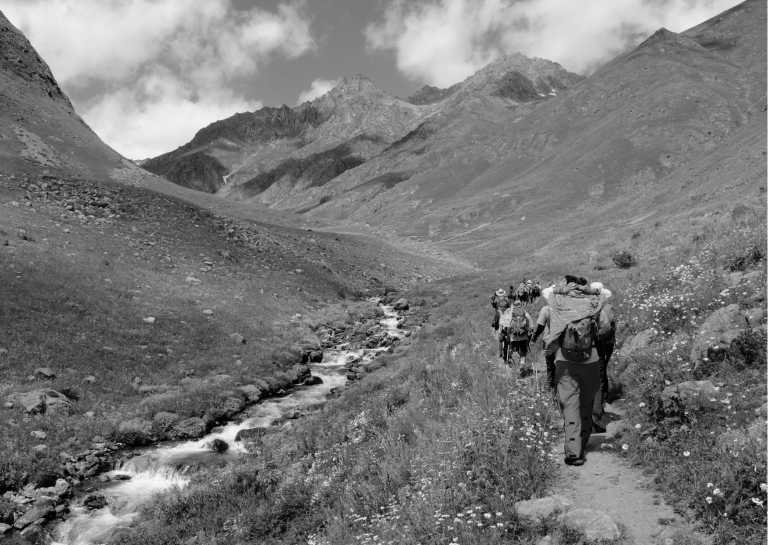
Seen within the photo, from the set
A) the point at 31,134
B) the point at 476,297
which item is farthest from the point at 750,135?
the point at 31,134

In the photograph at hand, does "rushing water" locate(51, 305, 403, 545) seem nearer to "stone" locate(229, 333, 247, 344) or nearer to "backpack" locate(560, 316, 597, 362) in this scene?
"stone" locate(229, 333, 247, 344)

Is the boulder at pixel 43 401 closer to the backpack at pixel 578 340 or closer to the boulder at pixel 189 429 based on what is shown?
the boulder at pixel 189 429

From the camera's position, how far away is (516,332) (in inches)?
540

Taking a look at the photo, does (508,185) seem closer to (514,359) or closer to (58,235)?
(58,235)

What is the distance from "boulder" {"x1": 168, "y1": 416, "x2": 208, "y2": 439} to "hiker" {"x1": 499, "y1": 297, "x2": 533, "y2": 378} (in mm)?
11056

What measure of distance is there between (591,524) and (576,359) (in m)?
2.63

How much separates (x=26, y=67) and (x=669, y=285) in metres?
89.7

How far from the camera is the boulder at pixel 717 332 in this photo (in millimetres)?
9305

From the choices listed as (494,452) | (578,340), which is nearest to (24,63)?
(494,452)

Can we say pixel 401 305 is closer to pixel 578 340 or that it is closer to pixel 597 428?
pixel 597 428

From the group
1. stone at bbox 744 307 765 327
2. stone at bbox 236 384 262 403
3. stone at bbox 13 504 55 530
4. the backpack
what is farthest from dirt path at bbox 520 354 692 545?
stone at bbox 236 384 262 403

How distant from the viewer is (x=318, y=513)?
31.4 feet

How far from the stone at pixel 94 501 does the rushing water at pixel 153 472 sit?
0.10 metres

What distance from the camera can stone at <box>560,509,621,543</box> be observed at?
6164 millimetres
